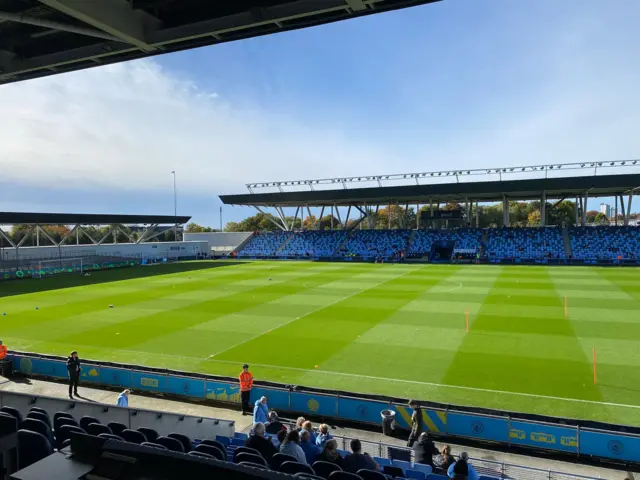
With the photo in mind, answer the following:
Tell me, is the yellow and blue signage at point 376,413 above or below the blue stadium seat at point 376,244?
below

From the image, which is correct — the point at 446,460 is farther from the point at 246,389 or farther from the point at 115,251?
the point at 115,251

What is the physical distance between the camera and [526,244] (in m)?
61.0

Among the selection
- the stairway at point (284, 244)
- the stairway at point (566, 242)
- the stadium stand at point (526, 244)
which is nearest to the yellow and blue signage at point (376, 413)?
the stadium stand at point (526, 244)

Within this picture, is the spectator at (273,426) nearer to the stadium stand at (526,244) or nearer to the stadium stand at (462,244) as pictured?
the stadium stand at (462,244)

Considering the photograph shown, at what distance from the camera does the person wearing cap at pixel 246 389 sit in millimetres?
12531

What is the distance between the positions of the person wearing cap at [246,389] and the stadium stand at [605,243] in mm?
54264

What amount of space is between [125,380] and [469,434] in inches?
426

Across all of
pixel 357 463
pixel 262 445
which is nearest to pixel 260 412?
pixel 262 445

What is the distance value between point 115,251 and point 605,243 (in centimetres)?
6793

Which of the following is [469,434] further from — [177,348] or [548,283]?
[548,283]

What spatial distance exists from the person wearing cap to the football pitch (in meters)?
2.96

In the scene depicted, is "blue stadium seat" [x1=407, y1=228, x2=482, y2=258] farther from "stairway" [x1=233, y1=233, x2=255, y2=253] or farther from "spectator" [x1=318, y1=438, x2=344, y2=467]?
"spectator" [x1=318, y1=438, x2=344, y2=467]

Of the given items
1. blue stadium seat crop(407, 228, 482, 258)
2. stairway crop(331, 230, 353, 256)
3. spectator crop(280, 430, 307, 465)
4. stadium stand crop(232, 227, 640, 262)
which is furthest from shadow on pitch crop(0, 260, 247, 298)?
spectator crop(280, 430, 307, 465)

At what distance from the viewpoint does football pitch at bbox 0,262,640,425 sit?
A: 47.9 ft
